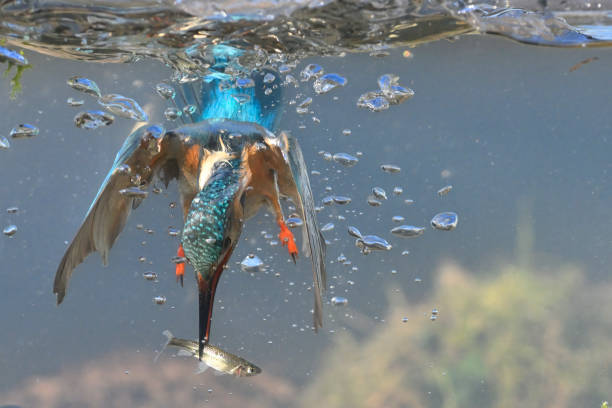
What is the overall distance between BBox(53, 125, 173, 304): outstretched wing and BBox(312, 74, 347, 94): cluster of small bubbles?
72.0 inches

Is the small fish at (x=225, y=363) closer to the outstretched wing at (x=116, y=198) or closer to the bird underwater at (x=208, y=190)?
the bird underwater at (x=208, y=190)

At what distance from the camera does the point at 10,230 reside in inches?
231

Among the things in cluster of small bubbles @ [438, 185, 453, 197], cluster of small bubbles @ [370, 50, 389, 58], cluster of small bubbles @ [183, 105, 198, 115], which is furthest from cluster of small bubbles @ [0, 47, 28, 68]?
cluster of small bubbles @ [438, 185, 453, 197]

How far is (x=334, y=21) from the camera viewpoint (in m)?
2.79

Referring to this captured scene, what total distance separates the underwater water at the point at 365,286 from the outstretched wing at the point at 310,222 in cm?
278

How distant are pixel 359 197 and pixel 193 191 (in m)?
3.87

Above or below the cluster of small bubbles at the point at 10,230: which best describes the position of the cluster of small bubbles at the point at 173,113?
above

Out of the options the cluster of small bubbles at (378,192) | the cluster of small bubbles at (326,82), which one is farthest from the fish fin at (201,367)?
the cluster of small bubbles at (378,192)

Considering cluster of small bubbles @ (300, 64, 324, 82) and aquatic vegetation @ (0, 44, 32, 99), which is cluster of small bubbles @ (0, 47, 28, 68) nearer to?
aquatic vegetation @ (0, 44, 32, 99)

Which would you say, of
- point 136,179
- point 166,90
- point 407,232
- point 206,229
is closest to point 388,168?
point 407,232

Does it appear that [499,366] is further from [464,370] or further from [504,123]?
[504,123]

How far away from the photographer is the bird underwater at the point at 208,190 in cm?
208

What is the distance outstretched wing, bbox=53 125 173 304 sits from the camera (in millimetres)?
2373

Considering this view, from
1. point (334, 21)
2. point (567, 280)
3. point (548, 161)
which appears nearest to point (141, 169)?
point (334, 21)
